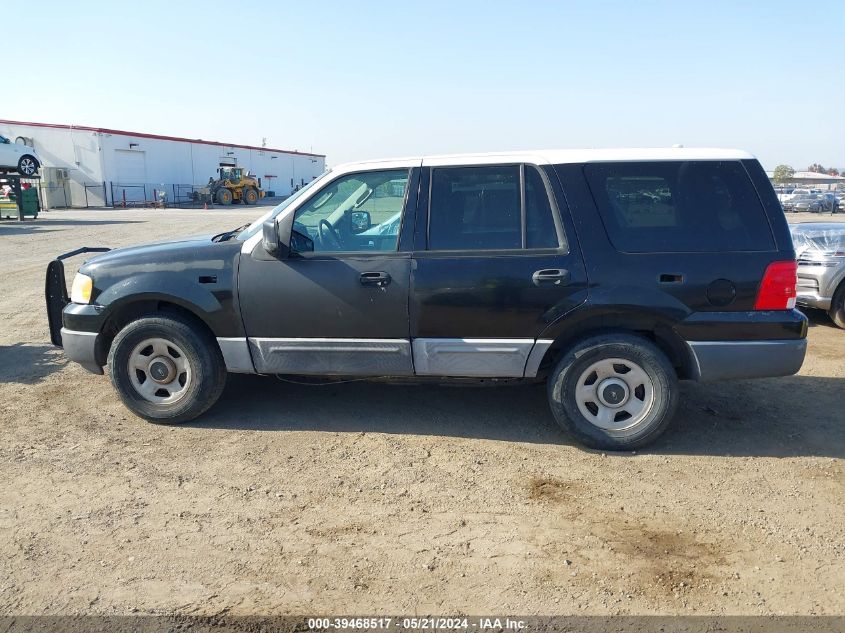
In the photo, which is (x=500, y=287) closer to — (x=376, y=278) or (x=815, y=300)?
(x=376, y=278)

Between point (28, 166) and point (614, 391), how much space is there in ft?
109

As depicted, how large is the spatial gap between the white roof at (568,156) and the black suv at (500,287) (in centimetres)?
2

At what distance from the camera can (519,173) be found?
455 cm

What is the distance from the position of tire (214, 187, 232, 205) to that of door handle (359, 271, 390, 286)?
4325cm

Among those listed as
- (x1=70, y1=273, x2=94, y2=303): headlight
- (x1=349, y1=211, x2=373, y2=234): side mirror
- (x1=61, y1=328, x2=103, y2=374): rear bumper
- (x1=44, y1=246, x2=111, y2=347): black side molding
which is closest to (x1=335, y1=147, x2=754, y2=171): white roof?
(x1=349, y1=211, x2=373, y2=234): side mirror

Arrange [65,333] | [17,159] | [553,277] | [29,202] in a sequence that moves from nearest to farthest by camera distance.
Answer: [553,277] < [65,333] < [29,202] < [17,159]

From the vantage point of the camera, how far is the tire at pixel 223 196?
45.1 metres

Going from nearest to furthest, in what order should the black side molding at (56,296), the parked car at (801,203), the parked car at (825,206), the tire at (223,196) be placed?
the black side molding at (56,296)
the parked car at (825,206)
the parked car at (801,203)
the tire at (223,196)

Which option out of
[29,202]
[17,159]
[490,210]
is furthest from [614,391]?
[17,159]

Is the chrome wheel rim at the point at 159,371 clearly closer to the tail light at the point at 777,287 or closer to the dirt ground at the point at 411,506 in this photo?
the dirt ground at the point at 411,506

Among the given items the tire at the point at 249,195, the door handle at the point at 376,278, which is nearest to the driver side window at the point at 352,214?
the door handle at the point at 376,278

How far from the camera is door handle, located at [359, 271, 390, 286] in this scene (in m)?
4.55

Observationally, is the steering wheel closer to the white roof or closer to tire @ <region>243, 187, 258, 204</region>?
the white roof

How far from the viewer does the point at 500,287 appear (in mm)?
4441
